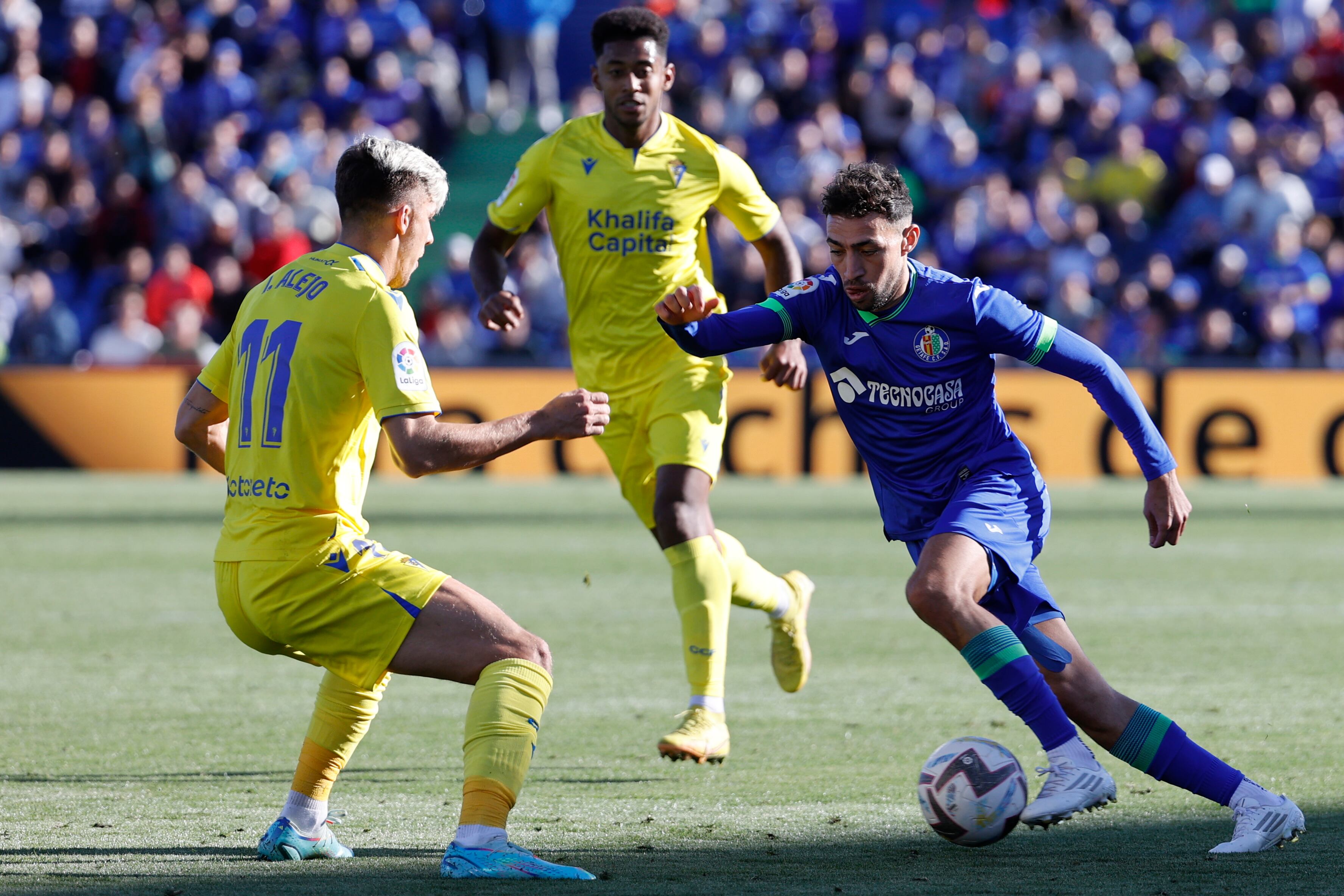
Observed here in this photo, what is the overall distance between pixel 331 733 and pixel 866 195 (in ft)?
6.68

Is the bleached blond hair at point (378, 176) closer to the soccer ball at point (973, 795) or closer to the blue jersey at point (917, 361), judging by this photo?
the blue jersey at point (917, 361)

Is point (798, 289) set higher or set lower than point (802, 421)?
higher

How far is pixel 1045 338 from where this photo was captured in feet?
15.8

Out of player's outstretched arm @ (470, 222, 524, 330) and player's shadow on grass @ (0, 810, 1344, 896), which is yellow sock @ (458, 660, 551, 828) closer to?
player's shadow on grass @ (0, 810, 1344, 896)

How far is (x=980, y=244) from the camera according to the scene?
A: 18.5 metres

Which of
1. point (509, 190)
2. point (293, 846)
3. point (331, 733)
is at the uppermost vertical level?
point (509, 190)

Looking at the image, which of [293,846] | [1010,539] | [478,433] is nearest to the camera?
[478,433]

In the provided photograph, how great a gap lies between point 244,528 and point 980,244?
49.4 feet

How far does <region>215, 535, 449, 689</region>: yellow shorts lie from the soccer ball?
4.67 feet

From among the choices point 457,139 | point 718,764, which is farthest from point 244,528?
point 457,139

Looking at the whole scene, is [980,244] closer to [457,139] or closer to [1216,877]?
[457,139]

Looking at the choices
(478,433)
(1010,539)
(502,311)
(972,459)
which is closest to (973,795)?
(1010,539)

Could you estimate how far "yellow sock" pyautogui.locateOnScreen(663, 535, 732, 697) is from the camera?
19.9ft

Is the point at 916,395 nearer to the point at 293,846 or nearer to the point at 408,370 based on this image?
the point at 408,370
